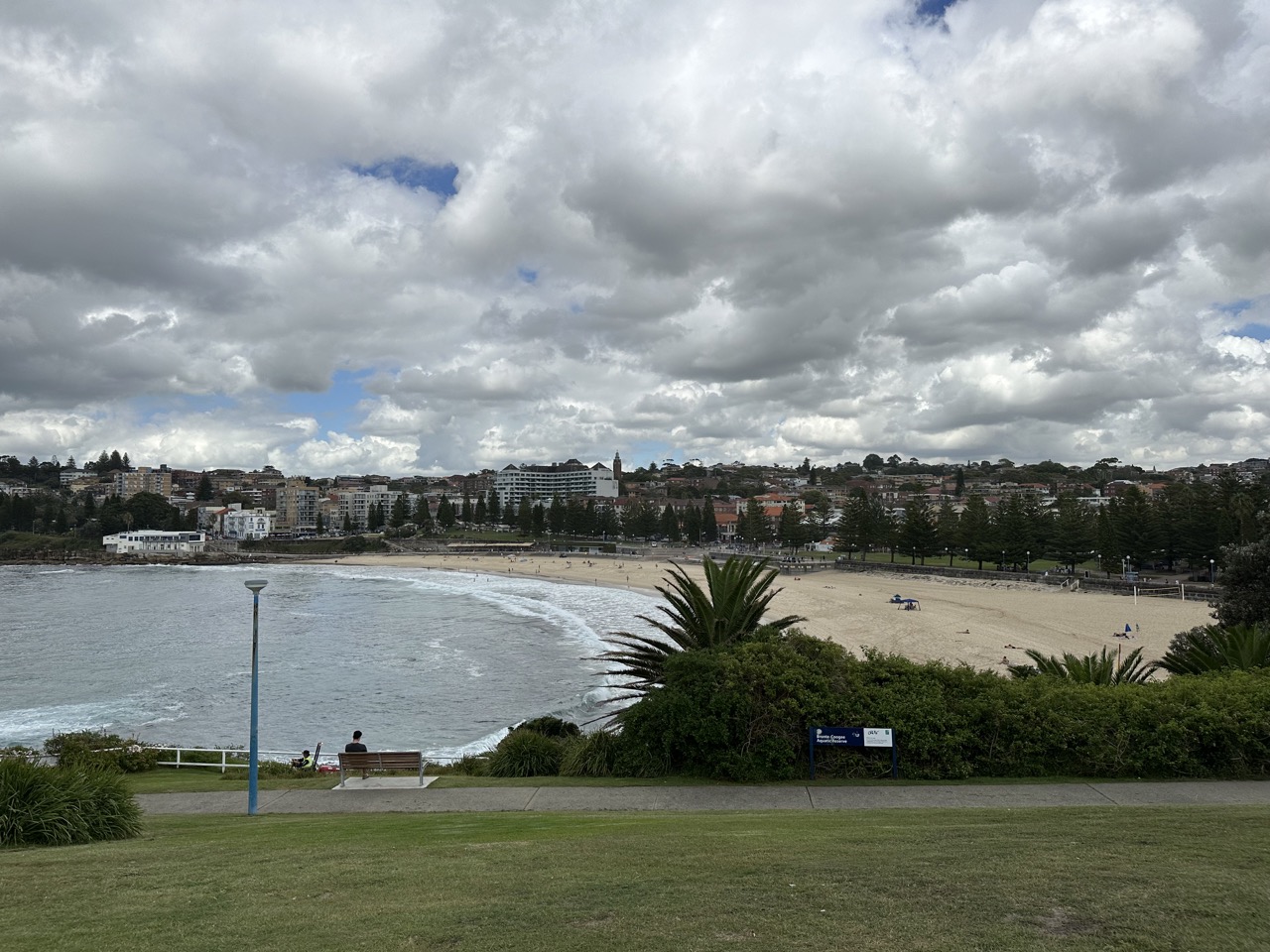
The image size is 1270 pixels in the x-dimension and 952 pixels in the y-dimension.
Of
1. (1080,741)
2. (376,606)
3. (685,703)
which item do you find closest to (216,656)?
(376,606)

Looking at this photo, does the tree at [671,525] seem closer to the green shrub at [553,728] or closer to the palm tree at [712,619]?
the green shrub at [553,728]

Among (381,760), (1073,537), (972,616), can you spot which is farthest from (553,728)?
(1073,537)

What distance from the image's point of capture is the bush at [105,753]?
12.3 meters

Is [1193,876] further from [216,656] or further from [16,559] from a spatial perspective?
[16,559]

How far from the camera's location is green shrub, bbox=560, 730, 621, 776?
36.2ft

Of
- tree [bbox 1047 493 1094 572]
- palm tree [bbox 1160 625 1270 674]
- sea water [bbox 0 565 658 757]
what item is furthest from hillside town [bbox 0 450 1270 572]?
palm tree [bbox 1160 625 1270 674]

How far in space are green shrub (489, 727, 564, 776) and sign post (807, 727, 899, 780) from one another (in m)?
3.79

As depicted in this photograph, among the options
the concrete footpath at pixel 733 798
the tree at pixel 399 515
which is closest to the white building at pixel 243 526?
the tree at pixel 399 515

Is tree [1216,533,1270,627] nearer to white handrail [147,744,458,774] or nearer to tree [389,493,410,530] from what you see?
white handrail [147,744,458,774]

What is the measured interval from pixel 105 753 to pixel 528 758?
674cm

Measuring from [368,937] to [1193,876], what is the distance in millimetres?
4779

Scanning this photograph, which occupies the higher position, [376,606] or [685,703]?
[685,703]

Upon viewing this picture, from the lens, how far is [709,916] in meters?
4.59

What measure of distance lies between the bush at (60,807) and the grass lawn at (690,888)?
0.66 metres
